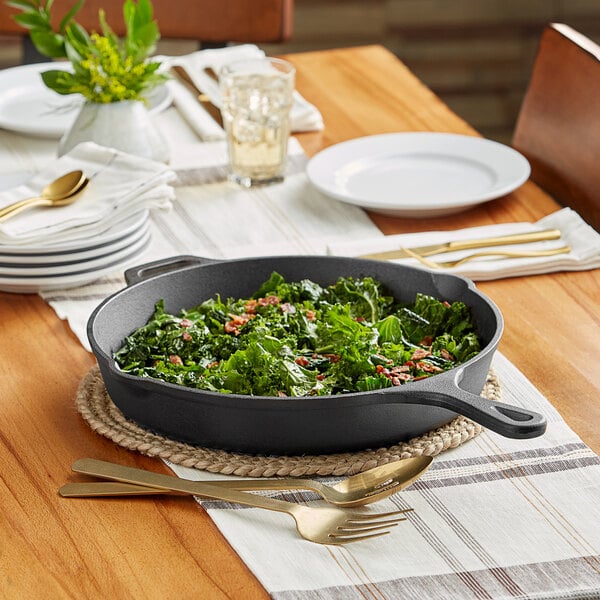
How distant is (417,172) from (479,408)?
89 centimetres

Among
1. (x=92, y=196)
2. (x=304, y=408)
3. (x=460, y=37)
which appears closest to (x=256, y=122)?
(x=92, y=196)

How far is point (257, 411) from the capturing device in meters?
0.98

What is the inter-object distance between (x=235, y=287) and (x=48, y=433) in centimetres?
28

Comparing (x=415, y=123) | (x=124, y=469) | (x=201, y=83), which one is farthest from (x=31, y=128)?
(x=124, y=469)

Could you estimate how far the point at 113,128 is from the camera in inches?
66.4

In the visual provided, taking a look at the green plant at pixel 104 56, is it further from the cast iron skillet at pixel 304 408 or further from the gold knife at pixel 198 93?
the cast iron skillet at pixel 304 408

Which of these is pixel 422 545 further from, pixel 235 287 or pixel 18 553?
pixel 235 287

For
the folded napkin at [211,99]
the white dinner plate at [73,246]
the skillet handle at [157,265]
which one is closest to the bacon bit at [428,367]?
the skillet handle at [157,265]

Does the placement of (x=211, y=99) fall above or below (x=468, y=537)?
below

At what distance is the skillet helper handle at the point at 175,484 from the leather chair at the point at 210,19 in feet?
5.49

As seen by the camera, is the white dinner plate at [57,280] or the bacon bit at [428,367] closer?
the bacon bit at [428,367]

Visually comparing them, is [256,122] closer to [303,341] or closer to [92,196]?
[92,196]

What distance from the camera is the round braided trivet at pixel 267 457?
100 cm

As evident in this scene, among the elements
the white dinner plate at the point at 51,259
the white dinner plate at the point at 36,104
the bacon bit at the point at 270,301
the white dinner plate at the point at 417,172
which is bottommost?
the white dinner plate at the point at 36,104
